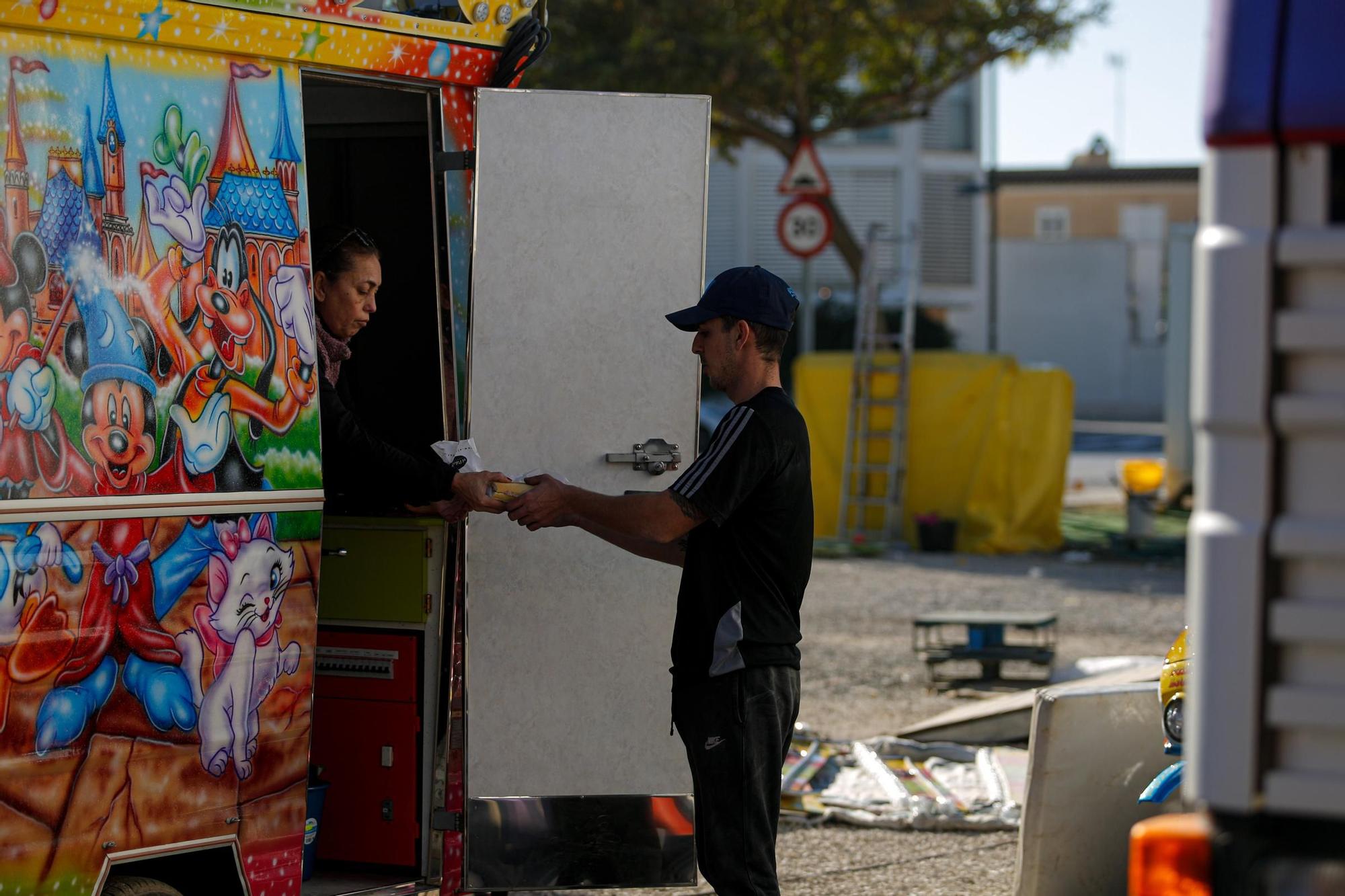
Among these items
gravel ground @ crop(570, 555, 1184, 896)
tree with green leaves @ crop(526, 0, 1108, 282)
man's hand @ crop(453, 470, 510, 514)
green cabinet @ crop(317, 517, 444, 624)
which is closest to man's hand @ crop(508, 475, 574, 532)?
man's hand @ crop(453, 470, 510, 514)

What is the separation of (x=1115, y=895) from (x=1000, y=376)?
1056cm

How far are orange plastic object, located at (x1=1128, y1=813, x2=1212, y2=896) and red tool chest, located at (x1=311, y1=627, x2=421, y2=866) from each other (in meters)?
2.80

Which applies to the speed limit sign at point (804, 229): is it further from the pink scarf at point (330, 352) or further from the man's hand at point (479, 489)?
the man's hand at point (479, 489)

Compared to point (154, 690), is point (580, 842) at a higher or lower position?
lower

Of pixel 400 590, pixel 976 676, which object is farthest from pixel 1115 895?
pixel 976 676

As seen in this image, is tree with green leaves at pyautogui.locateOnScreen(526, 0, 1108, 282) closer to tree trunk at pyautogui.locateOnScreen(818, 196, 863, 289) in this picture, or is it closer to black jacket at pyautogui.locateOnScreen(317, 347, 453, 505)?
tree trunk at pyautogui.locateOnScreen(818, 196, 863, 289)

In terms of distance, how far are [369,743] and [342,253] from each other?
1.50m

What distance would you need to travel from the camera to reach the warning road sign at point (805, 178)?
1549 cm

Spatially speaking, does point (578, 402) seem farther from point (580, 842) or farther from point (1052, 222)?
point (1052, 222)

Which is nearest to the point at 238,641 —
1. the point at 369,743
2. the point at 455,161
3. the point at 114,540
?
the point at 114,540

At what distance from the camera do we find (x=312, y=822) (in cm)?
496

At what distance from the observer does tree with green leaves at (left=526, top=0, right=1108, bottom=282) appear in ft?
60.6

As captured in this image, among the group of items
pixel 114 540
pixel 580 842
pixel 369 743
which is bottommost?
pixel 580 842

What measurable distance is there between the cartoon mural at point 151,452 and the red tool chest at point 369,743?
0.65 metres
